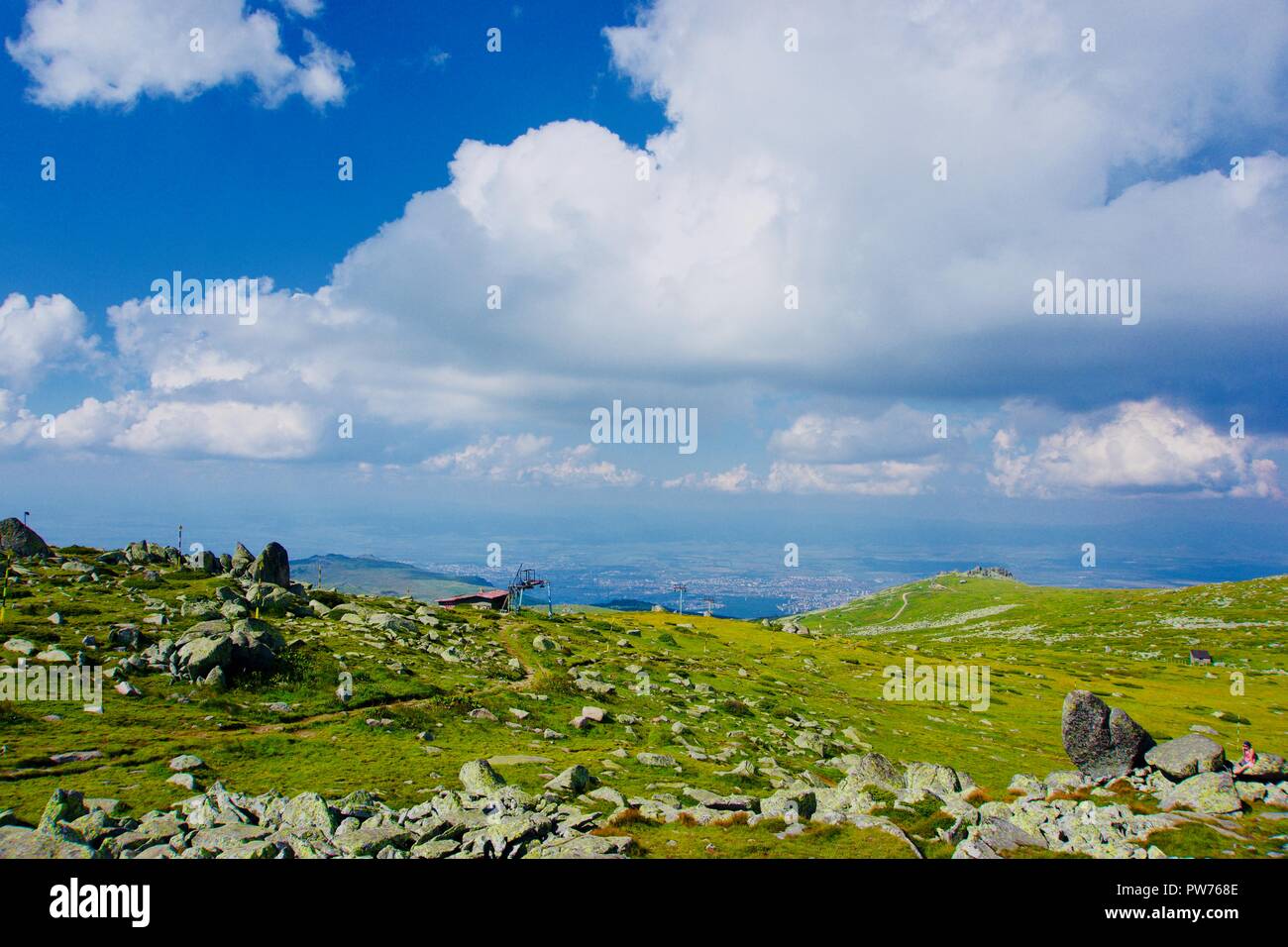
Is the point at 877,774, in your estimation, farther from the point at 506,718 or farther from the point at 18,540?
the point at 18,540

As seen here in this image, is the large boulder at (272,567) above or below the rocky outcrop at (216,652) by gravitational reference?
above

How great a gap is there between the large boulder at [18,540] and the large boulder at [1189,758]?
9373 centimetres

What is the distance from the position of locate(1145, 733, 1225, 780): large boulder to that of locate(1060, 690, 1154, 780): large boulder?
1.08 metres

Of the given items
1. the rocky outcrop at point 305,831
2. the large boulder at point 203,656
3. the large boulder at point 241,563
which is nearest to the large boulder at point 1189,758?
the rocky outcrop at point 305,831

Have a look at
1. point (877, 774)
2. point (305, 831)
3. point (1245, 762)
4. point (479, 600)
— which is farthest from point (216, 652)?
point (479, 600)

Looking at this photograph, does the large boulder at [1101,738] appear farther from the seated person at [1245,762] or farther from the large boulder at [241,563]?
the large boulder at [241,563]

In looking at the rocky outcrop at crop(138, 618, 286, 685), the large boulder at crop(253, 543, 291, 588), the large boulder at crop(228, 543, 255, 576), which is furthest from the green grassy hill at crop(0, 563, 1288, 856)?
the large boulder at crop(253, 543, 291, 588)

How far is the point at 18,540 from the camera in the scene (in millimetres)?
62281

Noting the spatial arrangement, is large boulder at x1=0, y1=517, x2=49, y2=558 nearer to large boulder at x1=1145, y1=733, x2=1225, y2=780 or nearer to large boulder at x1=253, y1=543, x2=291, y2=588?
large boulder at x1=253, y1=543, x2=291, y2=588

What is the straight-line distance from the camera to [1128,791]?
27.6 metres

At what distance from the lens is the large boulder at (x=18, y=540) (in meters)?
61.6

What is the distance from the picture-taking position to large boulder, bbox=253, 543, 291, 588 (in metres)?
69.2
